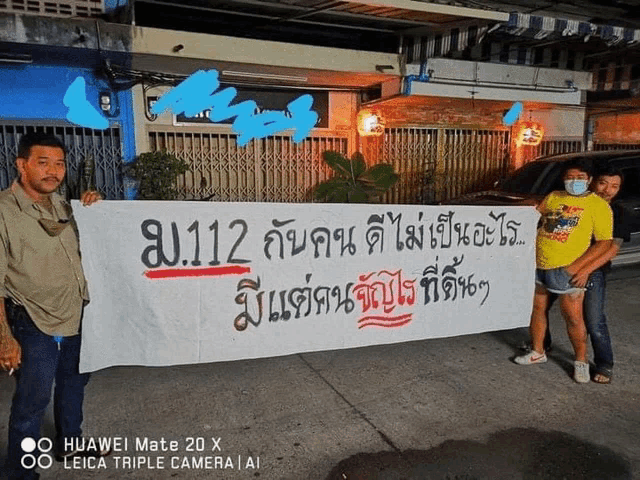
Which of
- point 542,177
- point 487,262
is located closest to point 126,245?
point 487,262

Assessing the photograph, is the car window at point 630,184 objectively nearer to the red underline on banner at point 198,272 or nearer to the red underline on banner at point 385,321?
the red underline on banner at point 385,321

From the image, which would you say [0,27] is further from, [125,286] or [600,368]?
[600,368]

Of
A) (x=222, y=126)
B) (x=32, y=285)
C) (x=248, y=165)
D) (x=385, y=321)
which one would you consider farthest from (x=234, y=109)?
(x=32, y=285)

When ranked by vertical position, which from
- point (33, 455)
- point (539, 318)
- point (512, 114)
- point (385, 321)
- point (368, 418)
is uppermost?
point (512, 114)

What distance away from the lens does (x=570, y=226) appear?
143 inches

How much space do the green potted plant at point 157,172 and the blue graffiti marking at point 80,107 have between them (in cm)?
68

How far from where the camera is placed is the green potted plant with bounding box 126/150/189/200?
6.23m

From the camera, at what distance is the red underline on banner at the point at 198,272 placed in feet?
9.67

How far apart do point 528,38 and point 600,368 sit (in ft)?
17.1

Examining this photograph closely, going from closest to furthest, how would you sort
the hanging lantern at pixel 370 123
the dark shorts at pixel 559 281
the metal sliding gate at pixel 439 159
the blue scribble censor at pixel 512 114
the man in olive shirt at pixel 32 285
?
the man in olive shirt at pixel 32 285, the dark shorts at pixel 559 281, the hanging lantern at pixel 370 123, the metal sliding gate at pixel 439 159, the blue scribble censor at pixel 512 114

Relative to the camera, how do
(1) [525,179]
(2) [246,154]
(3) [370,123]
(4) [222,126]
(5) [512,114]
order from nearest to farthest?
(1) [525,179] < (4) [222,126] < (2) [246,154] < (3) [370,123] < (5) [512,114]

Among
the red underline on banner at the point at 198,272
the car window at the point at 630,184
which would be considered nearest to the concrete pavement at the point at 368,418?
the red underline on banner at the point at 198,272

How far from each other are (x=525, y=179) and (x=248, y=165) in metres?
3.81

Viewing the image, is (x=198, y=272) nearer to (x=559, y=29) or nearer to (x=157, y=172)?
(x=157, y=172)
